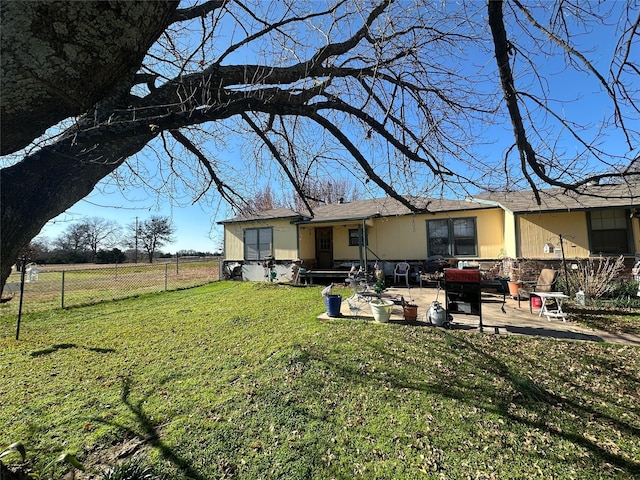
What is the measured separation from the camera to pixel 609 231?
375 inches

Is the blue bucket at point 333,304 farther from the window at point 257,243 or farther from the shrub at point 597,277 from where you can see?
the window at point 257,243

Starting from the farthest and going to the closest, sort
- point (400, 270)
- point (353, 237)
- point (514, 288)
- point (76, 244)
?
1. point (76, 244)
2. point (353, 237)
3. point (400, 270)
4. point (514, 288)

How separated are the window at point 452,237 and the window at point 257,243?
7.76 metres

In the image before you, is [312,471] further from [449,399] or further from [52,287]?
[52,287]

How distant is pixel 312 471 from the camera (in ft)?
8.28

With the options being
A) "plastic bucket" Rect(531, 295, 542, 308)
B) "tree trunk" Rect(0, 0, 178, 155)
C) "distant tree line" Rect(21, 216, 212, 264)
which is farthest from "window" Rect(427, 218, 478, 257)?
"distant tree line" Rect(21, 216, 212, 264)

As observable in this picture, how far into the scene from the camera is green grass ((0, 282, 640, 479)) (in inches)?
104

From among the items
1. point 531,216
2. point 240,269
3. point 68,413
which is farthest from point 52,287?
point 531,216

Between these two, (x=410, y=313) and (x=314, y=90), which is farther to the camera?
(x=410, y=313)

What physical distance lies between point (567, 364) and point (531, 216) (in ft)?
24.0

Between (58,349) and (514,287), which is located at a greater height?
(514,287)

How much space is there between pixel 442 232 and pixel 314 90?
10.3 meters

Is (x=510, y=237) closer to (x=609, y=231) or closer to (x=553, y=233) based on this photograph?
(x=553, y=233)

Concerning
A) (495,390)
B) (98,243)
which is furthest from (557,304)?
Answer: (98,243)
